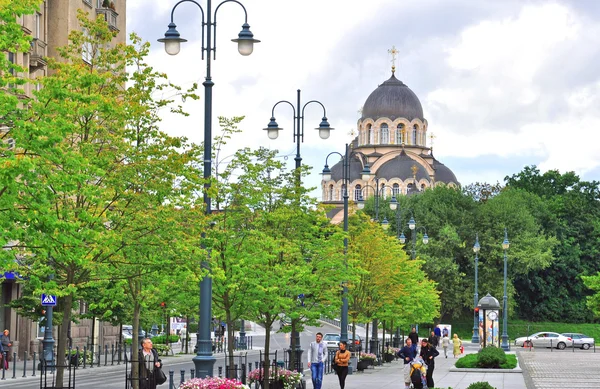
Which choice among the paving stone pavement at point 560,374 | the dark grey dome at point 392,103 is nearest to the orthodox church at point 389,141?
the dark grey dome at point 392,103

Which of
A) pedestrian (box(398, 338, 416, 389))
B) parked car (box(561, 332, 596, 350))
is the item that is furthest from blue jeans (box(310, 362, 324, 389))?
parked car (box(561, 332, 596, 350))

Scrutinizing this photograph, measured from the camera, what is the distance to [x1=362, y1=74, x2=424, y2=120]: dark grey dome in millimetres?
150500

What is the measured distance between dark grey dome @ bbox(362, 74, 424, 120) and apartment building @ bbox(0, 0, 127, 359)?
90.2 metres

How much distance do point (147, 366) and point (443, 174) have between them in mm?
132410

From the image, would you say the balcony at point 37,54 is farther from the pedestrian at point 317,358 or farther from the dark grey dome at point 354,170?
the dark grey dome at point 354,170

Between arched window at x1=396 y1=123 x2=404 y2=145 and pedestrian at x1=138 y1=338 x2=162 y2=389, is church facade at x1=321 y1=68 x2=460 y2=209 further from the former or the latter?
pedestrian at x1=138 y1=338 x2=162 y2=389

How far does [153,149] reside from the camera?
23609mm

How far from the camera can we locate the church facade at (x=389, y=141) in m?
148

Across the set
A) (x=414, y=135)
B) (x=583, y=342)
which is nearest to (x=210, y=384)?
(x=583, y=342)

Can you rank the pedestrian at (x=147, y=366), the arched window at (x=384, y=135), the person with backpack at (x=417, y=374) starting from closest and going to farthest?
1. the pedestrian at (x=147, y=366)
2. the person with backpack at (x=417, y=374)
3. the arched window at (x=384, y=135)

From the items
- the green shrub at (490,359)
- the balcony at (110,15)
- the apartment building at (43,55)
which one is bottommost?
the green shrub at (490,359)

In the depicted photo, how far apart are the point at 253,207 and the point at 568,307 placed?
82.7 m

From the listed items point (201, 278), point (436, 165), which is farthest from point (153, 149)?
point (436, 165)

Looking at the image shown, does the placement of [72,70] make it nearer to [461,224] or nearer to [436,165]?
[461,224]
